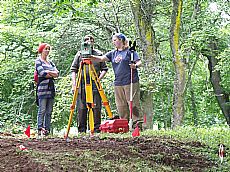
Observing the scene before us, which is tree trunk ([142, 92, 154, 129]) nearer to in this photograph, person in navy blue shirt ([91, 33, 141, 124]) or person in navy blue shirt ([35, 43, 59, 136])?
person in navy blue shirt ([91, 33, 141, 124])

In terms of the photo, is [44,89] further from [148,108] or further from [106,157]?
[148,108]

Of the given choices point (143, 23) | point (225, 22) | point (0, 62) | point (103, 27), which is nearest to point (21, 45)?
point (0, 62)

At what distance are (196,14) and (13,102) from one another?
7.68 metres

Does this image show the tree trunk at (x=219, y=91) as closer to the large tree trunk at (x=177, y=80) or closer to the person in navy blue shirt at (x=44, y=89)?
the large tree trunk at (x=177, y=80)

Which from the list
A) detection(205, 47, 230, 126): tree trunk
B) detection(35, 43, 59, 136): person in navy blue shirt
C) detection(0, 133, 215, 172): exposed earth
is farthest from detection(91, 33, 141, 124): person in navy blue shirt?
detection(205, 47, 230, 126): tree trunk

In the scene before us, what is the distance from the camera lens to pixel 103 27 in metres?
14.9

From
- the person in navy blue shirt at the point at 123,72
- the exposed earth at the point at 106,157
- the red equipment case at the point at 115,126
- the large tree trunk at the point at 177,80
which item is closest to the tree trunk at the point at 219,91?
the large tree trunk at the point at 177,80

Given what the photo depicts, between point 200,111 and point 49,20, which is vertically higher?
point 49,20

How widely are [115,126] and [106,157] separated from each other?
9.44 ft

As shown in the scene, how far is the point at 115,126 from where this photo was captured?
22.8 feet

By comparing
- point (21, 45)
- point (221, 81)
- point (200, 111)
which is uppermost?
point (21, 45)

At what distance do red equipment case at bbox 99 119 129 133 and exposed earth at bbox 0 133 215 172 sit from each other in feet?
5.30

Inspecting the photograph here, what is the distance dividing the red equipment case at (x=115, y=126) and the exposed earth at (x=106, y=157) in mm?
1616

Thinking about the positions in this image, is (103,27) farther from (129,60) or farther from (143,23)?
(129,60)
